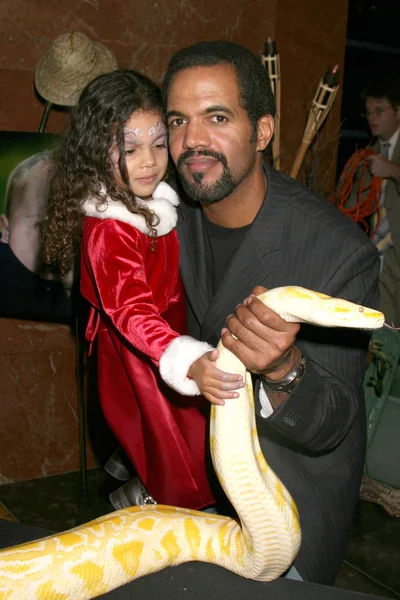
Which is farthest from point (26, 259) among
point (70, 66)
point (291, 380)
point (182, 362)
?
point (291, 380)

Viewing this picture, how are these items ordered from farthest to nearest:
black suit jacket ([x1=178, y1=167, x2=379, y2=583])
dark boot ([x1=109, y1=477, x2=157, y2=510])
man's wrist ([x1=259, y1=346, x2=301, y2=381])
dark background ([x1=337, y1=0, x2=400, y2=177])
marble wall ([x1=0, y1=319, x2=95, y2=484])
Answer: dark background ([x1=337, y1=0, x2=400, y2=177]) → marble wall ([x1=0, y1=319, x2=95, y2=484]) → dark boot ([x1=109, y1=477, x2=157, y2=510]) → black suit jacket ([x1=178, y1=167, x2=379, y2=583]) → man's wrist ([x1=259, y1=346, x2=301, y2=381])

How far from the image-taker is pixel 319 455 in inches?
65.7

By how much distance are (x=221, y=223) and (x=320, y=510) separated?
0.81m

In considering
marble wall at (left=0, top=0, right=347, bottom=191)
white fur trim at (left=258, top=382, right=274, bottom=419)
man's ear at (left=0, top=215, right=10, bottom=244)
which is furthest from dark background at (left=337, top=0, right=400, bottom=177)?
white fur trim at (left=258, top=382, right=274, bottom=419)

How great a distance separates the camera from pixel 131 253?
172 cm

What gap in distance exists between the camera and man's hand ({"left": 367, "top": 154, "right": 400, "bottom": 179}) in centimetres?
366

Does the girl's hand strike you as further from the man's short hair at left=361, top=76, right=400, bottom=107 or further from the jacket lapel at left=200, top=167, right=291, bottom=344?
the man's short hair at left=361, top=76, right=400, bottom=107

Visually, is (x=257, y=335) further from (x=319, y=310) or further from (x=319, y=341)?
(x=319, y=341)

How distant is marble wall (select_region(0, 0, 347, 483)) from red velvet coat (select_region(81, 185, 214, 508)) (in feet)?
5.54

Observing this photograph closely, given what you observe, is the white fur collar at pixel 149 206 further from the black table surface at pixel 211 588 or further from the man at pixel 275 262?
the black table surface at pixel 211 588

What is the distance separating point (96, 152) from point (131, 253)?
0.30 metres

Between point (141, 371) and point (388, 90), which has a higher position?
point (388, 90)

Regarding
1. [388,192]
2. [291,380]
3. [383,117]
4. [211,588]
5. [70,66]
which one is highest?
[70,66]

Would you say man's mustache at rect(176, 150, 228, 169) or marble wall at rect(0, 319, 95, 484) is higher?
man's mustache at rect(176, 150, 228, 169)
